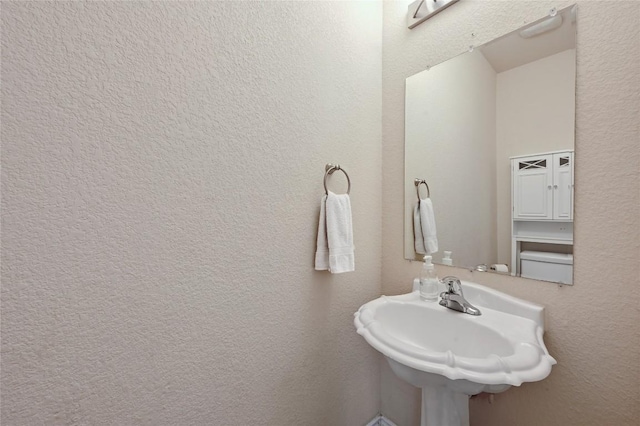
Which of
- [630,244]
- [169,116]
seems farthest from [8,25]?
[630,244]

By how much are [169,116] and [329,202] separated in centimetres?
59

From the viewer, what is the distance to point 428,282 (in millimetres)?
1093

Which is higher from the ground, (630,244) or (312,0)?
(312,0)

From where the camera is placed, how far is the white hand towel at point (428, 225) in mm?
1201

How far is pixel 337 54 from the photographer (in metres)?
1.14

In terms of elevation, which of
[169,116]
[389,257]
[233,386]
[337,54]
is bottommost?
[233,386]

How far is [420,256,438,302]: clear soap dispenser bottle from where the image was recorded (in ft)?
3.56

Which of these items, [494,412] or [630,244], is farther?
[494,412]

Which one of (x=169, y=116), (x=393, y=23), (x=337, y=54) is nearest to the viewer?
(x=169, y=116)

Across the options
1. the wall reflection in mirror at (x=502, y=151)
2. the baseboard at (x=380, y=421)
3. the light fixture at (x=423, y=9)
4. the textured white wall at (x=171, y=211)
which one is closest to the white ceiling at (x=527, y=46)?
the wall reflection in mirror at (x=502, y=151)

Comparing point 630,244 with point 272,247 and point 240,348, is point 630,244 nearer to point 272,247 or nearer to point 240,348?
point 272,247

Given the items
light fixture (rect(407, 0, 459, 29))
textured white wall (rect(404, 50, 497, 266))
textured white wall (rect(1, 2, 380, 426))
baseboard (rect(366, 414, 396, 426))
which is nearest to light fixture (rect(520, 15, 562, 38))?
textured white wall (rect(404, 50, 497, 266))

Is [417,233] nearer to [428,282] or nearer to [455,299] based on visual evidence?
[428,282]

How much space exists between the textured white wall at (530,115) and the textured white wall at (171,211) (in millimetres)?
610
